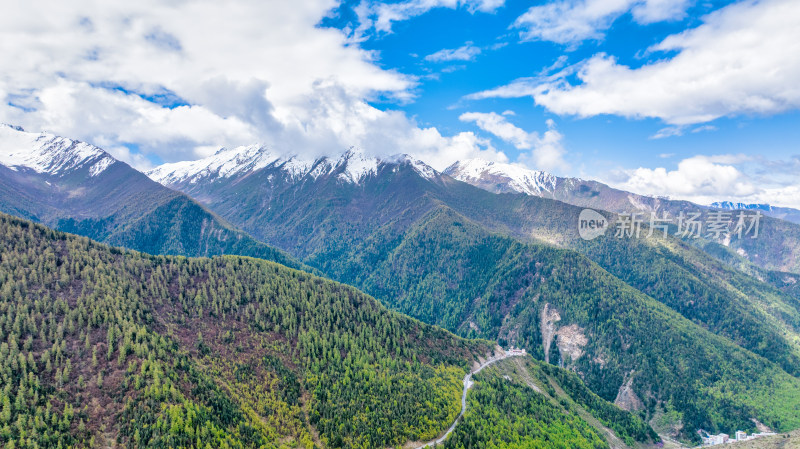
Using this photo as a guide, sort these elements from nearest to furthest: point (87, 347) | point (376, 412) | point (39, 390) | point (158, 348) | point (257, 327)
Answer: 1. point (39, 390)
2. point (87, 347)
3. point (158, 348)
4. point (376, 412)
5. point (257, 327)

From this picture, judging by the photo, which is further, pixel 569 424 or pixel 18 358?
pixel 569 424

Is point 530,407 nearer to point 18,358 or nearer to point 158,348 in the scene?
point 158,348

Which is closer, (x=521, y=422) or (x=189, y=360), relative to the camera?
(x=189, y=360)

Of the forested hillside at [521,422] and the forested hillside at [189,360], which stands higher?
the forested hillside at [189,360]

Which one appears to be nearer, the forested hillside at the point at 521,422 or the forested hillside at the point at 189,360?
the forested hillside at the point at 189,360

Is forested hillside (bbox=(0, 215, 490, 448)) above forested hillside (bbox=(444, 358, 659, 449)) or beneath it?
above

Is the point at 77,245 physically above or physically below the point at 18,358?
above

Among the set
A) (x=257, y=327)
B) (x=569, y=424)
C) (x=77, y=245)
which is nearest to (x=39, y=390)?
(x=257, y=327)

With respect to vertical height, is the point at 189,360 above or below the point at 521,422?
above

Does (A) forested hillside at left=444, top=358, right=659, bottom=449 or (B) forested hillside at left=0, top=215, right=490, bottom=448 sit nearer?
(B) forested hillside at left=0, top=215, right=490, bottom=448

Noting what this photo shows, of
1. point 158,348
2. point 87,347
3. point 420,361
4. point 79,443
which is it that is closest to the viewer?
point 79,443

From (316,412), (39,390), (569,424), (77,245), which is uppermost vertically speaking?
(77,245)
